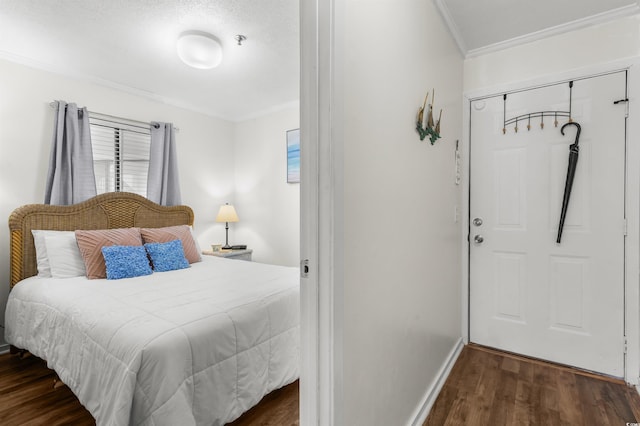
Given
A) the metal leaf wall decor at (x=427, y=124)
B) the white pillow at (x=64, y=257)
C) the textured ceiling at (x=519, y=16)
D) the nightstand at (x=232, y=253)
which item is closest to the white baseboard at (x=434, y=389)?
the metal leaf wall decor at (x=427, y=124)

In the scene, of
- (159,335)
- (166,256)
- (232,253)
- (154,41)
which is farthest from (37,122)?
(159,335)

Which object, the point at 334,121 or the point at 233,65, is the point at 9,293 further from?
the point at 334,121

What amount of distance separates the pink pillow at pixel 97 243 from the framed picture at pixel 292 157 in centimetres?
184

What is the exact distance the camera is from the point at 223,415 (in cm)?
158

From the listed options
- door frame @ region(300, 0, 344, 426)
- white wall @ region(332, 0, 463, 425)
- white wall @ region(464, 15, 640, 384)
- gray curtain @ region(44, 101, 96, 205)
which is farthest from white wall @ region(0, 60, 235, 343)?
white wall @ region(464, 15, 640, 384)

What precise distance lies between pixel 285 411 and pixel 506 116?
8.56 feet

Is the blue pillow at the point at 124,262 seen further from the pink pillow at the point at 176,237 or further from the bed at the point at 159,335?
the pink pillow at the point at 176,237

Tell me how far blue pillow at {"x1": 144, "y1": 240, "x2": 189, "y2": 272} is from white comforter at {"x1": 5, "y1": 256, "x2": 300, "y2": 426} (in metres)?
0.37

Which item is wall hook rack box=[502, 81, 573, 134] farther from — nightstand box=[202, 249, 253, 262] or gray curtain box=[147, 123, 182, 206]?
gray curtain box=[147, 123, 182, 206]

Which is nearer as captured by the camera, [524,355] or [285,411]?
[285,411]

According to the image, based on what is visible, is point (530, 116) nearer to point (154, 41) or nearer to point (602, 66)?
point (602, 66)

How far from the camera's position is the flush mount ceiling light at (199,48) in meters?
2.27

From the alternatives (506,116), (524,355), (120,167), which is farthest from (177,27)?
(524,355)

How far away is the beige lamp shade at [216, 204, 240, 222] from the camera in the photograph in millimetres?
4117
